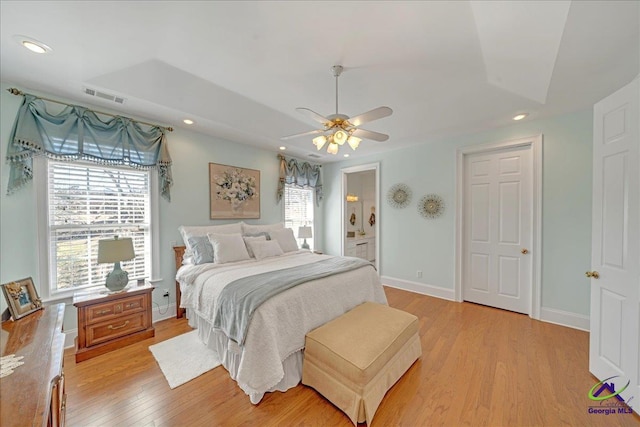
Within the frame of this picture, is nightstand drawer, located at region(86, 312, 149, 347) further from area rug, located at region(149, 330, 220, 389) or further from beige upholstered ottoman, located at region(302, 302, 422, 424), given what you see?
beige upholstered ottoman, located at region(302, 302, 422, 424)

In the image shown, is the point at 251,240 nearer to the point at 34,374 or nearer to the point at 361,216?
the point at 34,374

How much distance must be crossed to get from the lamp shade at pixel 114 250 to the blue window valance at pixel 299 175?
8.23 ft

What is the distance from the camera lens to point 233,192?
3938 millimetres

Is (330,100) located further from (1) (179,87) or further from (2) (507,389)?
(2) (507,389)

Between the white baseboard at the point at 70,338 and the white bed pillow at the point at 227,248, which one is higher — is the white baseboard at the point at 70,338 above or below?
below

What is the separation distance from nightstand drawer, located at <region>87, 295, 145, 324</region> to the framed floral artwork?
1.45m

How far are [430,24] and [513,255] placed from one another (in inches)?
128

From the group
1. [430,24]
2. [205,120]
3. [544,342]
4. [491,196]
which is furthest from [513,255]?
[205,120]

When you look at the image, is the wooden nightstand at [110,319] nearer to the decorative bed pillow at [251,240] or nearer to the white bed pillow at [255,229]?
the decorative bed pillow at [251,240]

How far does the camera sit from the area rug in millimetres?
2074

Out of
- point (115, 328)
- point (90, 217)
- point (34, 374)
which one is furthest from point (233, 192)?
point (34, 374)

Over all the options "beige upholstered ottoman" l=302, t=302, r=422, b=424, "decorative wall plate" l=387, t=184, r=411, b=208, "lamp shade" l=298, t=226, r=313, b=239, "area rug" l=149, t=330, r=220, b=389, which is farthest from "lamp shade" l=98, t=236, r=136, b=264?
"decorative wall plate" l=387, t=184, r=411, b=208

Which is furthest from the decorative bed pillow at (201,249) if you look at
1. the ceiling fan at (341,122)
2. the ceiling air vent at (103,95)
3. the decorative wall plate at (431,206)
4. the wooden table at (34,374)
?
the decorative wall plate at (431,206)

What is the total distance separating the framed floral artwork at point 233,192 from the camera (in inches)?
146
